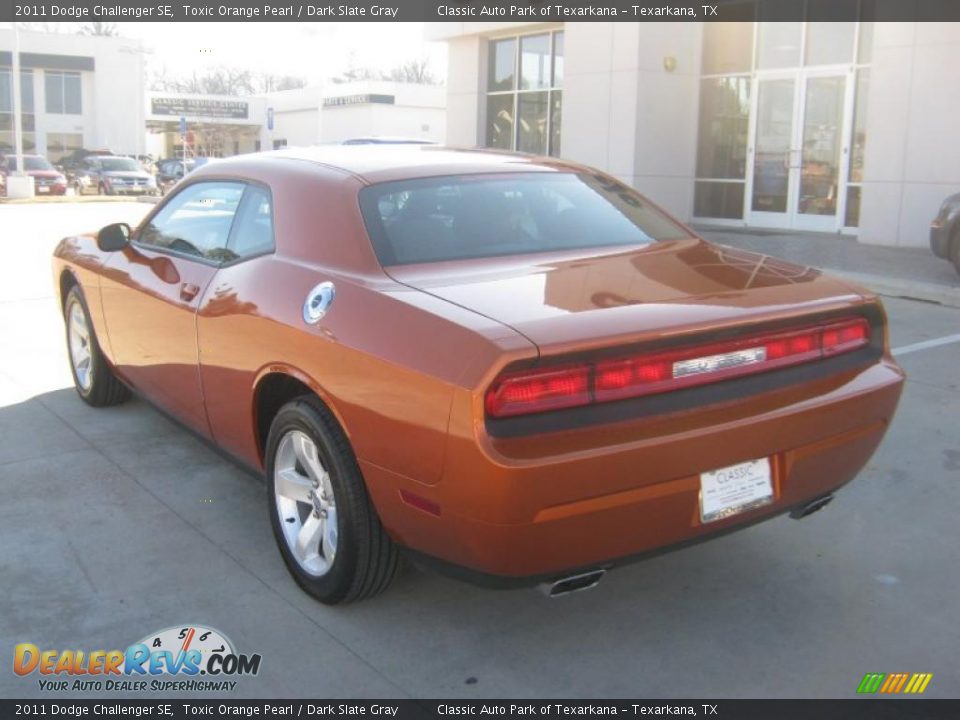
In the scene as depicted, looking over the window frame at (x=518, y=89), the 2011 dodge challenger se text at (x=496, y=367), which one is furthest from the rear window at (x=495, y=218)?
the window frame at (x=518, y=89)

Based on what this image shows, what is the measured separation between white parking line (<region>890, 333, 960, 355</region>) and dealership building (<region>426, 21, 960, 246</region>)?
654 centimetres

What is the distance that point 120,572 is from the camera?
383cm

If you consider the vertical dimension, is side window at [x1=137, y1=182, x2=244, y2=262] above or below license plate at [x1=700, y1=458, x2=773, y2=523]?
above

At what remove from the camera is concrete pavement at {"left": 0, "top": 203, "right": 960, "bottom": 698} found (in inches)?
124

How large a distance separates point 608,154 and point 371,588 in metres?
15.3

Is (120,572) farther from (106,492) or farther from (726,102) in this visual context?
(726,102)

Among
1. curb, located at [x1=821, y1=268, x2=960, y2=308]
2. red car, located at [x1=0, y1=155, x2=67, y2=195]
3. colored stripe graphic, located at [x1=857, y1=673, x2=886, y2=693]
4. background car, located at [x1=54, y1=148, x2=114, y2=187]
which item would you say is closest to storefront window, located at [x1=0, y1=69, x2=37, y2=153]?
background car, located at [x1=54, y1=148, x2=114, y2=187]

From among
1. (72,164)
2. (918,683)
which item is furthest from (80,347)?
(72,164)

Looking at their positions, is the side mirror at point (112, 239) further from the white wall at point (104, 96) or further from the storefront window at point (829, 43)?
the white wall at point (104, 96)

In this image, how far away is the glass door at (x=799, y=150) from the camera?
1598cm

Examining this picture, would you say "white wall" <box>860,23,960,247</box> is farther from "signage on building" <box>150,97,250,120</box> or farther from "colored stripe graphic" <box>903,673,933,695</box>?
"signage on building" <box>150,97,250,120</box>

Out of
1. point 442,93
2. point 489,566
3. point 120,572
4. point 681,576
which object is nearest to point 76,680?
point 120,572

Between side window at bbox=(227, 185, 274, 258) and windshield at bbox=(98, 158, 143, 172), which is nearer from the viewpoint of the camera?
side window at bbox=(227, 185, 274, 258)

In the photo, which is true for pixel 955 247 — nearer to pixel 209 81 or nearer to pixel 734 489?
pixel 734 489
